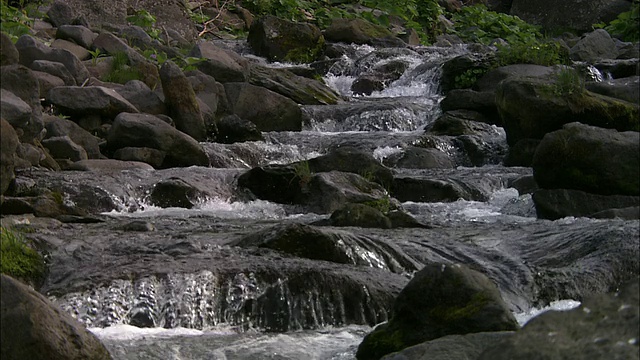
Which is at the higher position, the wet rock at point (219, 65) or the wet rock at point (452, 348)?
the wet rock at point (219, 65)

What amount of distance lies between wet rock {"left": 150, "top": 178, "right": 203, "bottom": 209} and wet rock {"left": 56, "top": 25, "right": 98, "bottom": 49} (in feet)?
16.1

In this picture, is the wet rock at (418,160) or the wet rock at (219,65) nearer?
the wet rock at (418,160)

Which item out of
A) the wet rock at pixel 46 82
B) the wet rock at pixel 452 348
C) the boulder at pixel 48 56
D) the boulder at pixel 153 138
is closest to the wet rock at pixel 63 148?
the boulder at pixel 153 138

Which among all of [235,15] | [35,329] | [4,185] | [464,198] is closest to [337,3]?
[235,15]

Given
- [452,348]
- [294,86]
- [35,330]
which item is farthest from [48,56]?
[452,348]

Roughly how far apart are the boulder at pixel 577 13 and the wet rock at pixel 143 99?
48.1ft

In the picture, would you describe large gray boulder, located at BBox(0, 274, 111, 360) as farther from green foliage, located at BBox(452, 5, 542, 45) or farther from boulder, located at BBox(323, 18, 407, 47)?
green foliage, located at BBox(452, 5, 542, 45)

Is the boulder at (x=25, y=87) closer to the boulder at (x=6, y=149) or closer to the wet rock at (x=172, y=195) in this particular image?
the boulder at (x=6, y=149)

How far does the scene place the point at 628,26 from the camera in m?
21.0

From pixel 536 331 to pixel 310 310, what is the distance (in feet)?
9.76

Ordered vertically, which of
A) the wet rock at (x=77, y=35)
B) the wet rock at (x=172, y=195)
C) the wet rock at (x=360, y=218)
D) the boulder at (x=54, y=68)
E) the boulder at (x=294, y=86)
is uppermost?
the wet rock at (x=77, y=35)

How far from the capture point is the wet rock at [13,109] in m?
7.36

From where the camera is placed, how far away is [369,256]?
6.64m

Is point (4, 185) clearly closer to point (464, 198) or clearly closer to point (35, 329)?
point (35, 329)
